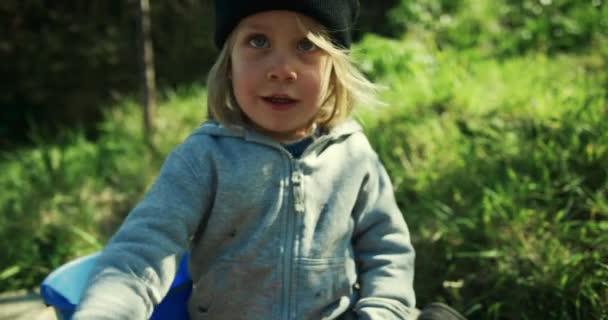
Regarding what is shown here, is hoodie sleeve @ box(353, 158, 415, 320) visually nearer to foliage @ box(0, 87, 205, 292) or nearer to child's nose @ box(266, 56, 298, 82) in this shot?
child's nose @ box(266, 56, 298, 82)

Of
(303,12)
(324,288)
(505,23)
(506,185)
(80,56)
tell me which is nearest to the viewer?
(303,12)

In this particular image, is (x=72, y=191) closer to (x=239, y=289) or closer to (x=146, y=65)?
(x=146, y=65)

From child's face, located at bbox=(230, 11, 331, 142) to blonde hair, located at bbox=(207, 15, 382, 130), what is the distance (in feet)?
0.11

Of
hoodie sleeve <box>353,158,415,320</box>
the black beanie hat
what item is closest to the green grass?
hoodie sleeve <box>353,158,415,320</box>

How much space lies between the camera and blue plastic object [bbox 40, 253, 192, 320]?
5.81ft

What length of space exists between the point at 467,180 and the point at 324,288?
1.14m

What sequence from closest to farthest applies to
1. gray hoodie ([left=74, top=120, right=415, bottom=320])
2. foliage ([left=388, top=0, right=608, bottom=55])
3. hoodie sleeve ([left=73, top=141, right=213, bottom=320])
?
hoodie sleeve ([left=73, top=141, right=213, bottom=320])
gray hoodie ([left=74, top=120, right=415, bottom=320])
foliage ([left=388, top=0, right=608, bottom=55])

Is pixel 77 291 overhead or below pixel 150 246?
below

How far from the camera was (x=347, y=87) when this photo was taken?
1.86 meters

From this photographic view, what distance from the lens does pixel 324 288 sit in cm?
170

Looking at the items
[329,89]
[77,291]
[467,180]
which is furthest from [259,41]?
[467,180]

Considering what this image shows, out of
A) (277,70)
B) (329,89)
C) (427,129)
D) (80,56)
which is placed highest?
(277,70)

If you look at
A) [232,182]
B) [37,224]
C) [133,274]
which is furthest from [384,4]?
[133,274]

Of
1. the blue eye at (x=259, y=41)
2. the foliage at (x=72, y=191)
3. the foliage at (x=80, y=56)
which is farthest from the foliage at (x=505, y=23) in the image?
Result: the blue eye at (x=259, y=41)
